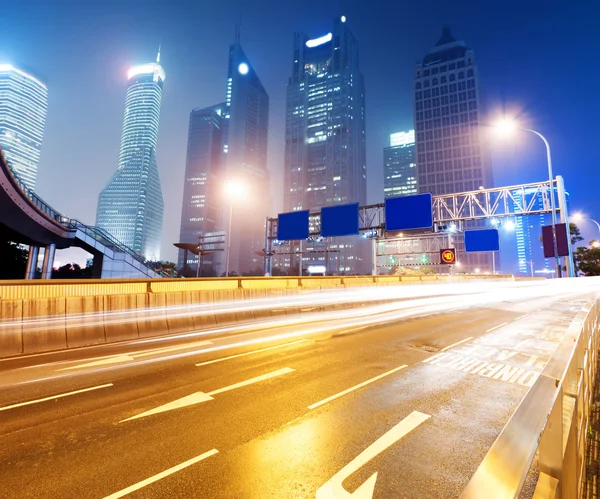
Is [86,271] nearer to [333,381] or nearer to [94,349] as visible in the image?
[94,349]

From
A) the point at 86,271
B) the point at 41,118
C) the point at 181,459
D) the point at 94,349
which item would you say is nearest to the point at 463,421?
the point at 181,459

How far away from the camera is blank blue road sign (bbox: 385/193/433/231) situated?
30500mm

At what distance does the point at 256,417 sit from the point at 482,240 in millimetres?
38819

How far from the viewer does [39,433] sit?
13.8 feet

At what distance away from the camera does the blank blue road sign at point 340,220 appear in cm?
3441

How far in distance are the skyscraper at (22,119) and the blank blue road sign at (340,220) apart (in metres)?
156

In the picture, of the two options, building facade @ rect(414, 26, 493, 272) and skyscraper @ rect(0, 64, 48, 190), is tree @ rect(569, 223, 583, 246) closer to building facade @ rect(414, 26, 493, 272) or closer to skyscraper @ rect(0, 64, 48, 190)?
building facade @ rect(414, 26, 493, 272)

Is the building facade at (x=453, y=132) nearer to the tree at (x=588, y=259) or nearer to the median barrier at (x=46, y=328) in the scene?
the tree at (x=588, y=259)

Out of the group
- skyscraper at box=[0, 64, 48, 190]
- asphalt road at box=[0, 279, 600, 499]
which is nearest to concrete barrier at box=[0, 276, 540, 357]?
asphalt road at box=[0, 279, 600, 499]

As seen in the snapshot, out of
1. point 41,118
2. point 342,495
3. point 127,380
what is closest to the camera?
point 342,495

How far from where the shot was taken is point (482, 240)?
3612 centimetres

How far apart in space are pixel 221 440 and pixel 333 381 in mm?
2868

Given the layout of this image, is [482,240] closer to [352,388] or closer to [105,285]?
[352,388]

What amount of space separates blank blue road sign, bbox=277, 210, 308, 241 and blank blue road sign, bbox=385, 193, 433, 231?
10.5 meters
